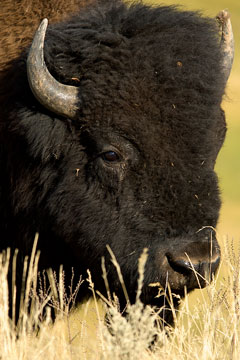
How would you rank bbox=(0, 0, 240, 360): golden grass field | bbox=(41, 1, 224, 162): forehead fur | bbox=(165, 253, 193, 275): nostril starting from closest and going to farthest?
bbox=(0, 0, 240, 360): golden grass field
bbox=(165, 253, 193, 275): nostril
bbox=(41, 1, 224, 162): forehead fur

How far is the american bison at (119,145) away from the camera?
14.3ft

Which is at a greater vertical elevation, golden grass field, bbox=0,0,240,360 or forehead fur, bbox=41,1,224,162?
forehead fur, bbox=41,1,224,162

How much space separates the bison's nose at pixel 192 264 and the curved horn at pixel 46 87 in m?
1.15

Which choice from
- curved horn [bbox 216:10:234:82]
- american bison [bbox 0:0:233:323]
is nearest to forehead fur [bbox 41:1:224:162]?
american bison [bbox 0:0:233:323]

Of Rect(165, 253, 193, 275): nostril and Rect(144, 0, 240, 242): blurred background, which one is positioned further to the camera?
Rect(144, 0, 240, 242): blurred background

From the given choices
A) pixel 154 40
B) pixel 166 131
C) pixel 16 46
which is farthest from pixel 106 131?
pixel 16 46

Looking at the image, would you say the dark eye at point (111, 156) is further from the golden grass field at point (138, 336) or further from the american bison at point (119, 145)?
the golden grass field at point (138, 336)

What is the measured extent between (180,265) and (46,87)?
1419 millimetres

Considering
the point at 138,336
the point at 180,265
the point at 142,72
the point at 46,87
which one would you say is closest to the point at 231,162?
the point at 142,72

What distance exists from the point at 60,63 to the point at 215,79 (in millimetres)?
1023

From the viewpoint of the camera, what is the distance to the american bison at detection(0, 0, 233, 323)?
4.35 metres

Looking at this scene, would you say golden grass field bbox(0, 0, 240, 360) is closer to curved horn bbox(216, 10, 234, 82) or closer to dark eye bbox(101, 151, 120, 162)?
curved horn bbox(216, 10, 234, 82)

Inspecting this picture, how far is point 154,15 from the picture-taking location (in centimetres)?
493

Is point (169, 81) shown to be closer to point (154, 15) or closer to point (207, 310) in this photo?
point (154, 15)
